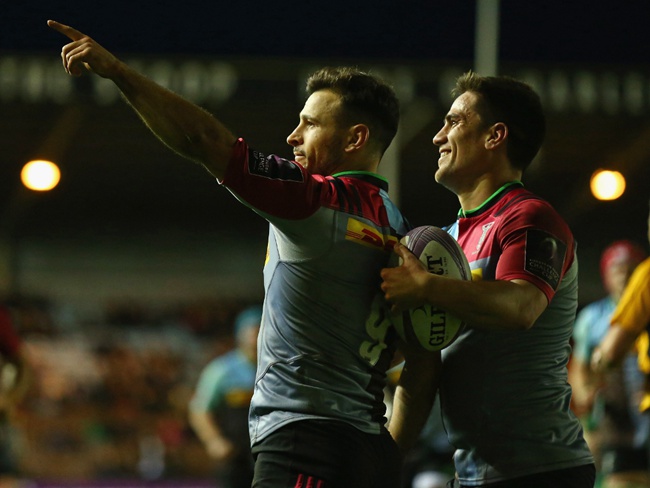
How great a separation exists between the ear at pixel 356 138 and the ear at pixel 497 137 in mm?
465

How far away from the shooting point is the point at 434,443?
32.0 feet

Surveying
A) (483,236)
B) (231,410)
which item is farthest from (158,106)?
(231,410)

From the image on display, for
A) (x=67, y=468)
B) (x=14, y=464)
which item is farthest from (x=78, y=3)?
(x=67, y=468)

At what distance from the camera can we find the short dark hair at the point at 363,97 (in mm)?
3768

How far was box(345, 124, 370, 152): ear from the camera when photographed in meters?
3.73

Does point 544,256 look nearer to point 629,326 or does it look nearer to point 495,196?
point 495,196

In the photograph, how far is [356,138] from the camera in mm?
3740

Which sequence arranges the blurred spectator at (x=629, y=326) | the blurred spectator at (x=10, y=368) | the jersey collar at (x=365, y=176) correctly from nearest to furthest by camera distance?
1. the jersey collar at (x=365, y=176)
2. the blurred spectator at (x=629, y=326)
3. the blurred spectator at (x=10, y=368)

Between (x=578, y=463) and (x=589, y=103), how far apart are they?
27.5 feet

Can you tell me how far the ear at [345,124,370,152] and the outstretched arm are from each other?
2.22 feet

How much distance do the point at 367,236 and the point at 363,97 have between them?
1.84 ft

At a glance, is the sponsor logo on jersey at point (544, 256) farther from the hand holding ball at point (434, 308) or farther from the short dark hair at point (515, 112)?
the short dark hair at point (515, 112)

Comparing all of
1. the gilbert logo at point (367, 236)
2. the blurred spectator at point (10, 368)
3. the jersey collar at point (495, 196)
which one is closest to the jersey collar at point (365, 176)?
the gilbert logo at point (367, 236)

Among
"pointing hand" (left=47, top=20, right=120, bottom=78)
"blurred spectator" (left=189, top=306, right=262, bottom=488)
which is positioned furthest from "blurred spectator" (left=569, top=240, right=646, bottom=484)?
"pointing hand" (left=47, top=20, right=120, bottom=78)
